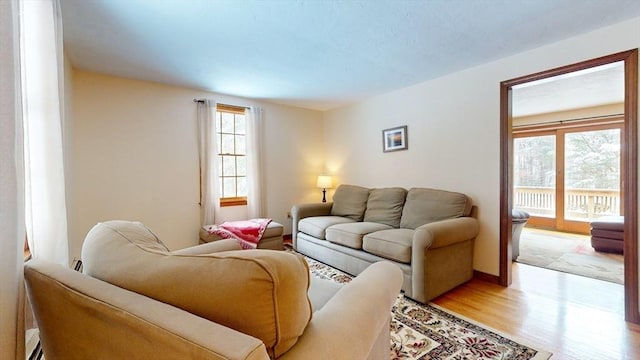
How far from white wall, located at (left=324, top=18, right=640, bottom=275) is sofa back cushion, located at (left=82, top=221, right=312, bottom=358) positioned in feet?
9.17

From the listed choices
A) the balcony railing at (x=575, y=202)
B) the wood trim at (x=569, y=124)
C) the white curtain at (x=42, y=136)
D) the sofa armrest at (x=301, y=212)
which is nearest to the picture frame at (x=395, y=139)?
the sofa armrest at (x=301, y=212)

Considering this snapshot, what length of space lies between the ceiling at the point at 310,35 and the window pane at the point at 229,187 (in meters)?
1.43

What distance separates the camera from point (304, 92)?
12.8 feet

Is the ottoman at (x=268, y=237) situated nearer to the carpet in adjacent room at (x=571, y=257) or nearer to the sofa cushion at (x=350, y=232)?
the sofa cushion at (x=350, y=232)

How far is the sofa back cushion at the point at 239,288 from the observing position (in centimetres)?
67

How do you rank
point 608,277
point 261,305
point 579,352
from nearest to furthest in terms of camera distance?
point 261,305
point 579,352
point 608,277

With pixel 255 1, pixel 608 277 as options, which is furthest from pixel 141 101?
pixel 608 277

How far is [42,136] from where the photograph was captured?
1.34 metres

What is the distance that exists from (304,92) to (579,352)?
3636mm

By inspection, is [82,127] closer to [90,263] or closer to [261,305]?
[90,263]

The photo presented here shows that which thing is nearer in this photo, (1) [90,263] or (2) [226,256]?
(2) [226,256]

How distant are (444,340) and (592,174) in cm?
552

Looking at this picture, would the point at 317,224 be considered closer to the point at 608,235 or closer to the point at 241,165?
the point at 241,165

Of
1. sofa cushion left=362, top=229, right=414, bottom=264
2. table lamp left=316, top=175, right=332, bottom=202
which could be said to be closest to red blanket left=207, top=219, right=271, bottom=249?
sofa cushion left=362, top=229, right=414, bottom=264
